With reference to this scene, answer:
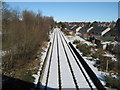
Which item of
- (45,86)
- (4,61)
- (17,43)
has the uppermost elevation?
(17,43)

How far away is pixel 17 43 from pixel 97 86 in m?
6.02

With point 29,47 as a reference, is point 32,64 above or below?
below

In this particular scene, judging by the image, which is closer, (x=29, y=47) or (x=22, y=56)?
(x=22, y=56)

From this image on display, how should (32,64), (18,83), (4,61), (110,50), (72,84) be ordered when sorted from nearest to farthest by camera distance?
(18,83), (72,84), (4,61), (32,64), (110,50)

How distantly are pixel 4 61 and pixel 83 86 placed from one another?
193 inches

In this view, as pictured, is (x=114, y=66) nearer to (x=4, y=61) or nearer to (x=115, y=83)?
(x=115, y=83)

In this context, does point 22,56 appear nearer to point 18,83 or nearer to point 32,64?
point 32,64

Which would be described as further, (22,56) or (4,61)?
(22,56)

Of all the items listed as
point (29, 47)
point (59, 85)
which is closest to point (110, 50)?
point (29, 47)

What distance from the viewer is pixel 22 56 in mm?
11797

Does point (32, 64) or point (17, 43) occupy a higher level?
point (17, 43)

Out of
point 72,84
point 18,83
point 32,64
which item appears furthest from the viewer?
point 32,64

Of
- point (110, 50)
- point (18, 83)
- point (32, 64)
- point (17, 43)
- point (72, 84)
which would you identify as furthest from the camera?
point (110, 50)

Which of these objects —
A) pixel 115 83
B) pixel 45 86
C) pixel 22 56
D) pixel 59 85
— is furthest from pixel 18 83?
pixel 115 83
